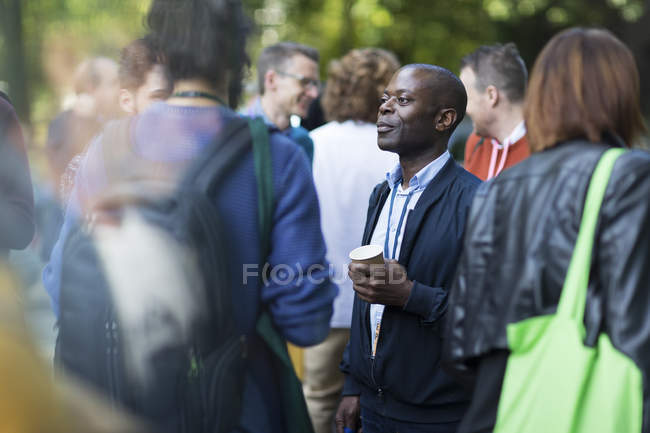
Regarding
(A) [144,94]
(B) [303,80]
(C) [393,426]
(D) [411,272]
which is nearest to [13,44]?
(A) [144,94]

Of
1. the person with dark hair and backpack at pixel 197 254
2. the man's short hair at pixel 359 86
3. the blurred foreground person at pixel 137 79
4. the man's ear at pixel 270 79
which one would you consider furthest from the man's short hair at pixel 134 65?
the man's ear at pixel 270 79

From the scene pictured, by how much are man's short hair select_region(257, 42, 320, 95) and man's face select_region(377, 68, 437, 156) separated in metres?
2.41

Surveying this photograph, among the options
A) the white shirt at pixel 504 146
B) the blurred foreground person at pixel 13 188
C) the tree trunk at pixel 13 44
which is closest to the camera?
the blurred foreground person at pixel 13 188

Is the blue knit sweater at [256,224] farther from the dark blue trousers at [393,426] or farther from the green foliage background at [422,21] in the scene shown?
the green foliage background at [422,21]

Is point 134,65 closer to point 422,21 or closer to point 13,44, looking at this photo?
point 13,44

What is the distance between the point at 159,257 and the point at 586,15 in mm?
15517

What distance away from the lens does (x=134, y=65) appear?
10.1 feet

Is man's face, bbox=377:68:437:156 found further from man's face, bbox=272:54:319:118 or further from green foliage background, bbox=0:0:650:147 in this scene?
green foliage background, bbox=0:0:650:147

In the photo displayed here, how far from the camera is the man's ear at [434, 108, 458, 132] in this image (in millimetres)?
2914

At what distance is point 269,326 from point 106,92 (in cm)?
291

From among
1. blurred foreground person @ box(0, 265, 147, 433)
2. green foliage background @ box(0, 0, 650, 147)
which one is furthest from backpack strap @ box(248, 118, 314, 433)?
green foliage background @ box(0, 0, 650, 147)

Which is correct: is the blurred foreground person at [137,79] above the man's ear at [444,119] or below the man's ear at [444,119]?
above

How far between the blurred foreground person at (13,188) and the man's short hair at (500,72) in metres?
2.50

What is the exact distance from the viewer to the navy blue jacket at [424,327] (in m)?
2.59
